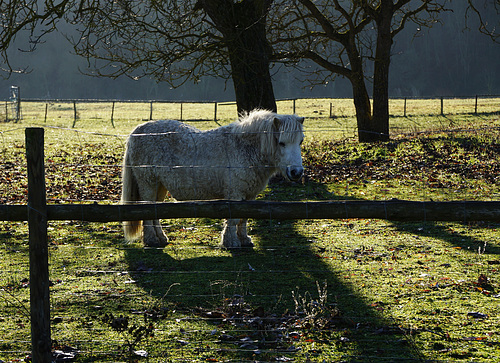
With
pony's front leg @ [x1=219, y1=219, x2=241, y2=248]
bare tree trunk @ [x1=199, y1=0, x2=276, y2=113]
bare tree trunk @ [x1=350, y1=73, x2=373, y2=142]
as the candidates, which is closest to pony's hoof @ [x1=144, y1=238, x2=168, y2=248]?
pony's front leg @ [x1=219, y1=219, x2=241, y2=248]

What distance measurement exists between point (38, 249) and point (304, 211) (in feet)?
7.21

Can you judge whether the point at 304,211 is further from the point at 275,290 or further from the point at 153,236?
the point at 153,236

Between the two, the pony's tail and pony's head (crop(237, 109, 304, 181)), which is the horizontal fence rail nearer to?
pony's head (crop(237, 109, 304, 181))

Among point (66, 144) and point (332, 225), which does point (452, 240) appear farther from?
point (66, 144)

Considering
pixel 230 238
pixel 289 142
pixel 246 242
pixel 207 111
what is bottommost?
pixel 246 242

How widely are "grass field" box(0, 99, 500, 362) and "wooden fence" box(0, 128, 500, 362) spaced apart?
450mm

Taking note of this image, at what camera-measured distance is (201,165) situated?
879 cm

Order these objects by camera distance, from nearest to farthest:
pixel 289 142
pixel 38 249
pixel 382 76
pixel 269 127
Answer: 1. pixel 38 249
2. pixel 289 142
3. pixel 269 127
4. pixel 382 76

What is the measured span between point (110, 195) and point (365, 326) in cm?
857

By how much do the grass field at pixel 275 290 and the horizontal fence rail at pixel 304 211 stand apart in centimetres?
77

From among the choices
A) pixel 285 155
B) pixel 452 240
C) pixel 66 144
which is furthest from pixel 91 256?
pixel 66 144

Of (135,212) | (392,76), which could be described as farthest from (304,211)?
(392,76)

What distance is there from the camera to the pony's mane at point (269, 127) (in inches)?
313

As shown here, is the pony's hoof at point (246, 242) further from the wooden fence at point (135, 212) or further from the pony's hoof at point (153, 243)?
the wooden fence at point (135, 212)
